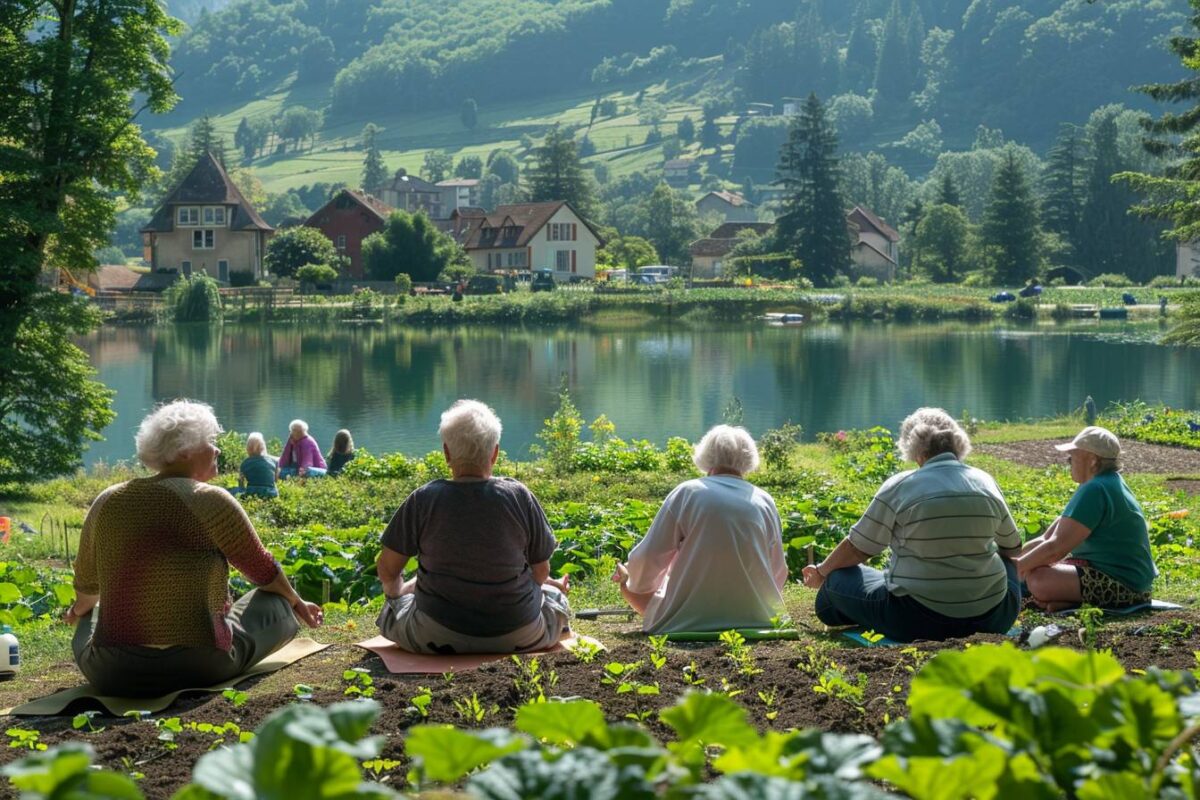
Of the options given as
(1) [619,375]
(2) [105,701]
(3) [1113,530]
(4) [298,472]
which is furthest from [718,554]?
(1) [619,375]

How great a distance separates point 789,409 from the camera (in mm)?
32625

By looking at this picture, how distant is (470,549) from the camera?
612 centimetres

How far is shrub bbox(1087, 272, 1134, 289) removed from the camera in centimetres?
8612

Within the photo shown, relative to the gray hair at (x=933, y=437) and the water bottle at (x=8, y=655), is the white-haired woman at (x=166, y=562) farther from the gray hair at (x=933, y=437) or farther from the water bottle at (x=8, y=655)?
the gray hair at (x=933, y=437)

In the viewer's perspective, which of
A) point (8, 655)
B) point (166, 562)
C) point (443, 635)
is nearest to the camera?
point (166, 562)

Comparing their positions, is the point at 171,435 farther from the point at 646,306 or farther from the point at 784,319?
the point at 646,306

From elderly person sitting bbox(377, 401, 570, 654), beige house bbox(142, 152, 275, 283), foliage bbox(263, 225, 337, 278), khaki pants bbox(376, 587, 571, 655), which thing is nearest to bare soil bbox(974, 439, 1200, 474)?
khaki pants bbox(376, 587, 571, 655)

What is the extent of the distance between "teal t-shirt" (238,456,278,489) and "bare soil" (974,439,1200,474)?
906 centimetres

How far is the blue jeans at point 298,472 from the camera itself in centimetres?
1741

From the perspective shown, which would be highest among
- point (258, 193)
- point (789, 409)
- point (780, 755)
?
point (258, 193)

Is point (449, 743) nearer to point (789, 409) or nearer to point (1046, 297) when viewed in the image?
point (789, 409)

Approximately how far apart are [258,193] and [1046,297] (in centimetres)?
6732

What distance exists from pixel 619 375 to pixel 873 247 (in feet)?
206

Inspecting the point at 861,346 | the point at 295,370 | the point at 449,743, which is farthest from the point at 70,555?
the point at 861,346
